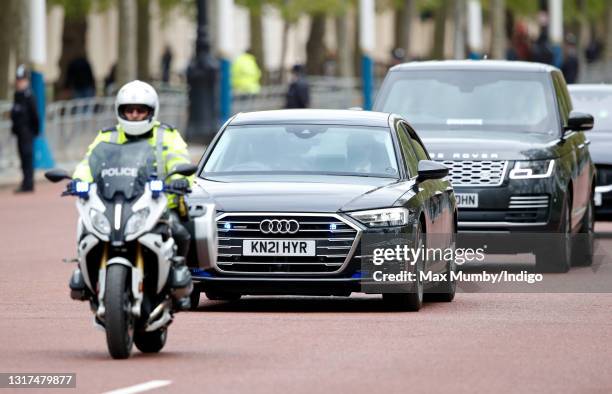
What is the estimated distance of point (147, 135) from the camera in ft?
38.2

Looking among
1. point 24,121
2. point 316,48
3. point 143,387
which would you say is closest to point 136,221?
point 143,387

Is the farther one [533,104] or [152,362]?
[533,104]

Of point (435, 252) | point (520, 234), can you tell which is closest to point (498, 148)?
point (520, 234)

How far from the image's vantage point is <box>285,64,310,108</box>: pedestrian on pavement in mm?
37938

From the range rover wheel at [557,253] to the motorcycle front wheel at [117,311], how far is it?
7.39 meters

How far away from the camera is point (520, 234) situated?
17.7m

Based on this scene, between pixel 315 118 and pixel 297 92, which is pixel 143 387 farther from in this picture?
pixel 297 92

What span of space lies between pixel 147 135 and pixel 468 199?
6.49 metres

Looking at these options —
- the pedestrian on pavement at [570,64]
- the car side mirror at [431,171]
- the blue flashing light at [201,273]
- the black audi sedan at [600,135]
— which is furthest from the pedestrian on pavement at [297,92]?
the blue flashing light at [201,273]

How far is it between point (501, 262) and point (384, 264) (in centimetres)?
544

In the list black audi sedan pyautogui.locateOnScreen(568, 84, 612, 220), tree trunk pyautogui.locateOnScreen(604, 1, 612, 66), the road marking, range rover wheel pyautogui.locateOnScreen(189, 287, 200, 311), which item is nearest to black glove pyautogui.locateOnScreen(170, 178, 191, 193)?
the road marking

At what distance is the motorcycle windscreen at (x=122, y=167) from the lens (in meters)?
11.2

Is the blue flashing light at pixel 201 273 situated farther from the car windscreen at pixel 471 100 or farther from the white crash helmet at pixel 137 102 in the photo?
the car windscreen at pixel 471 100

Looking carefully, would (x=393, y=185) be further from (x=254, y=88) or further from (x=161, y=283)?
(x=254, y=88)
